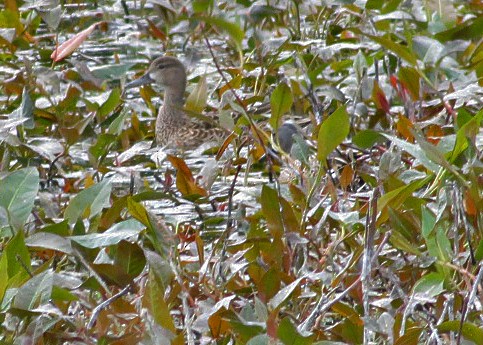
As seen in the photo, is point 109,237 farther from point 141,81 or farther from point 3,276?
point 141,81

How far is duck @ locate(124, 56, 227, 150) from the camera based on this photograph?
6.86 metres

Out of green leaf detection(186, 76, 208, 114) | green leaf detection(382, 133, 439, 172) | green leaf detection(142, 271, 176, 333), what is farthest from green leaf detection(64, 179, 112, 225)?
green leaf detection(186, 76, 208, 114)

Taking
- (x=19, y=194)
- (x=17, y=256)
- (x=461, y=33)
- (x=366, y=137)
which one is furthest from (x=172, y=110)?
(x=17, y=256)

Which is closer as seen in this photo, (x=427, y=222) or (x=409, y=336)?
(x=409, y=336)

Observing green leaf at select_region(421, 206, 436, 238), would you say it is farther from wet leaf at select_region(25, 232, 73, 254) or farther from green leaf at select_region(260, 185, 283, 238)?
wet leaf at select_region(25, 232, 73, 254)

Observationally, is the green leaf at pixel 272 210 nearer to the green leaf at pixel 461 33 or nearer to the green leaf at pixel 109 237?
the green leaf at pixel 109 237

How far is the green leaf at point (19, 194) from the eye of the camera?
3.00m

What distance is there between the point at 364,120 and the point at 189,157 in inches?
35.2

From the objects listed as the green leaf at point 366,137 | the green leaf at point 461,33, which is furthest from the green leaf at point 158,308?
the green leaf at point 461,33

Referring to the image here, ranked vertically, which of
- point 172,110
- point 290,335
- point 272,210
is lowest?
point 172,110

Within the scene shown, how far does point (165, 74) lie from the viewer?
719cm

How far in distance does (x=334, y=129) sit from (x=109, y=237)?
596 millimetres

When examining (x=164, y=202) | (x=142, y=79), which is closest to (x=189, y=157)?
(x=164, y=202)

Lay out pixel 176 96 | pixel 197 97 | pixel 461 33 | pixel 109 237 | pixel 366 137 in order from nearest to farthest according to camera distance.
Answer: pixel 109 237, pixel 366 137, pixel 461 33, pixel 197 97, pixel 176 96
